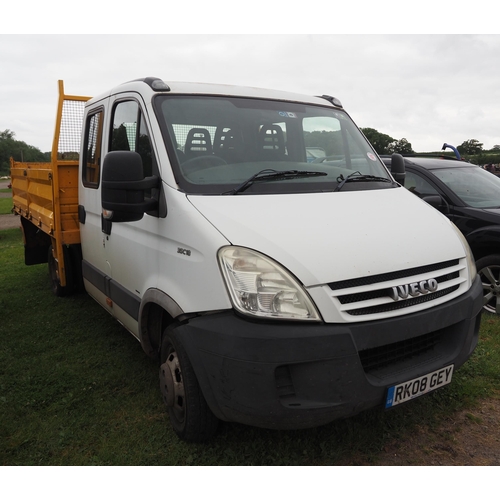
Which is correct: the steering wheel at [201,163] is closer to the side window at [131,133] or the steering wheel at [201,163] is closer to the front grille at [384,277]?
the side window at [131,133]

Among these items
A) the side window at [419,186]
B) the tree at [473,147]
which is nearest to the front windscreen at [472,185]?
the side window at [419,186]

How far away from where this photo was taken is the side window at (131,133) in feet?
10.5

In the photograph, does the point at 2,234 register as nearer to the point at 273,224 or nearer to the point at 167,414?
the point at 167,414

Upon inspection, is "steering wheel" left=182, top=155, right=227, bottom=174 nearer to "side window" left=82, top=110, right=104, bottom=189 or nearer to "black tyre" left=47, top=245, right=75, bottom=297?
"side window" left=82, top=110, right=104, bottom=189

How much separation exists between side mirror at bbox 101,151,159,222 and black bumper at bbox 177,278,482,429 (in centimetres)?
79

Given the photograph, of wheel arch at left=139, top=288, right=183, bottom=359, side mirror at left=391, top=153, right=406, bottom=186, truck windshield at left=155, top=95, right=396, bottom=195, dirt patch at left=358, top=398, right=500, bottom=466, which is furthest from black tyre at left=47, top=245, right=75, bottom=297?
dirt patch at left=358, top=398, right=500, bottom=466

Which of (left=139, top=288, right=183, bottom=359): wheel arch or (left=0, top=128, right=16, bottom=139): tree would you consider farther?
(left=0, top=128, right=16, bottom=139): tree

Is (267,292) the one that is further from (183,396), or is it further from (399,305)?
(183,396)

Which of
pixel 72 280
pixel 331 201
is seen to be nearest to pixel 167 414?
pixel 331 201

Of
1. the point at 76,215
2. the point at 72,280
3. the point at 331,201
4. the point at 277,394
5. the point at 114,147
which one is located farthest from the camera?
the point at 72,280

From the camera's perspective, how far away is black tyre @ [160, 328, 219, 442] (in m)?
2.70

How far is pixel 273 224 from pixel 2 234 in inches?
492

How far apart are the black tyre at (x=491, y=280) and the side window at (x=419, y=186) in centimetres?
101

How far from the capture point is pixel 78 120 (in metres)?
5.23
